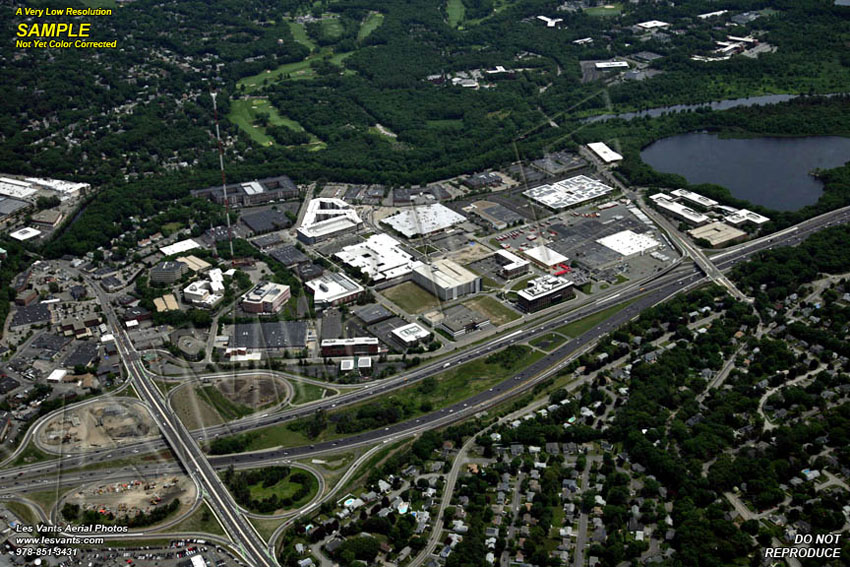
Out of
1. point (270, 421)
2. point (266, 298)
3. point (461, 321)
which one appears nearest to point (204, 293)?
point (266, 298)

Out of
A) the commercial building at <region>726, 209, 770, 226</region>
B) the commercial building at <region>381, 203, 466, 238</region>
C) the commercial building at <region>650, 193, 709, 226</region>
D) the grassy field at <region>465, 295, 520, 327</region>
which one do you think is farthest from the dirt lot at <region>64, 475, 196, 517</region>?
the commercial building at <region>726, 209, 770, 226</region>

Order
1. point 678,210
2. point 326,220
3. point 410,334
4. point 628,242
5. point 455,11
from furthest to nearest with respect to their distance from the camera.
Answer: point 455,11
point 678,210
point 326,220
point 628,242
point 410,334

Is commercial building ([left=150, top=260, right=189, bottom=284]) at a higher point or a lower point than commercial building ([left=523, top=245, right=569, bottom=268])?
higher

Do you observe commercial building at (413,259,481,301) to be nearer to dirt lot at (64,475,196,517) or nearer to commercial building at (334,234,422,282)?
commercial building at (334,234,422,282)

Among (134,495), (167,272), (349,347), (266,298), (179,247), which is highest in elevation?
(167,272)

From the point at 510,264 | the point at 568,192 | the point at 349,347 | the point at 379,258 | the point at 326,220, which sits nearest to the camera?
the point at 349,347

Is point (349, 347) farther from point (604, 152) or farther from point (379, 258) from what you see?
point (604, 152)

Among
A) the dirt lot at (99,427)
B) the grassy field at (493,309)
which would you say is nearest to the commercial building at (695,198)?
the grassy field at (493,309)

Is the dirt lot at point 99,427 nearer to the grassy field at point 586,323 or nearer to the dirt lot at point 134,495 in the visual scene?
the dirt lot at point 134,495
